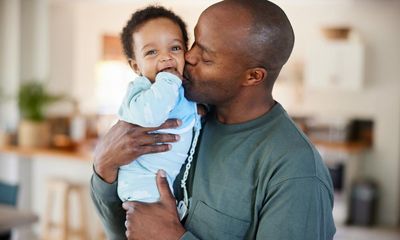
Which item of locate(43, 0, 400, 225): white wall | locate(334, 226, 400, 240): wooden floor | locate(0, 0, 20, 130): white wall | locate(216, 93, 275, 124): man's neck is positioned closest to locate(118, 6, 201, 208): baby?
locate(216, 93, 275, 124): man's neck

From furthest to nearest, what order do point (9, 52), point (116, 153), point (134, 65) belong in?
point (9, 52) < point (134, 65) < point (116, 153)

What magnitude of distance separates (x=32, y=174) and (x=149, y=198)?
13.5 feet

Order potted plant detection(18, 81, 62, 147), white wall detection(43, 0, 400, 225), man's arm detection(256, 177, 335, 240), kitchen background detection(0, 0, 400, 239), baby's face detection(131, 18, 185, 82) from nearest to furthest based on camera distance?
1. man's arm detection(256, 177, 335, 240)
2. baby's face detection(131, 18, 185, 82)
3. potted plant detection(18, 81, 62, 147)
4. kitchen background detection(0, 0, 400, 239)
5. white wall detection(43, 0, 400, 225)

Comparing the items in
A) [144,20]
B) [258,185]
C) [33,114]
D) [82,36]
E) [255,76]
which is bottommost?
[33,114]

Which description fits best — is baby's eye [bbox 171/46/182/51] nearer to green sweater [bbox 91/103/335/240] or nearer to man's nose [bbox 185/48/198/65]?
man's nose [bbox 185/48/198/65]

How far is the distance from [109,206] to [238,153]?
396 mm

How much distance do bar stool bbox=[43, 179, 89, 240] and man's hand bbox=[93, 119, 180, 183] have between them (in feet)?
11.1

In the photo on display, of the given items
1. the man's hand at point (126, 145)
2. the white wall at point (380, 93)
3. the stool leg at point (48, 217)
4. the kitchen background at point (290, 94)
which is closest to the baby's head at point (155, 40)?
the man's hand at point (126, 145)

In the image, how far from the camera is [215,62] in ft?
3.98

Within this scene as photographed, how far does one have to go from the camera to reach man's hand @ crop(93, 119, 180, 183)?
1.32 metres

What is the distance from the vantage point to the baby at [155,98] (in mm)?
1273

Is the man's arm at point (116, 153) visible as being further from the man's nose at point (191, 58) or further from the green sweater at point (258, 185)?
the man's nose at point (191, 58)

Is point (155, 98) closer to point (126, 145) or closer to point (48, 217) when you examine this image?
point (126, 145)

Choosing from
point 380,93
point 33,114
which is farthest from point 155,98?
point 380,93
